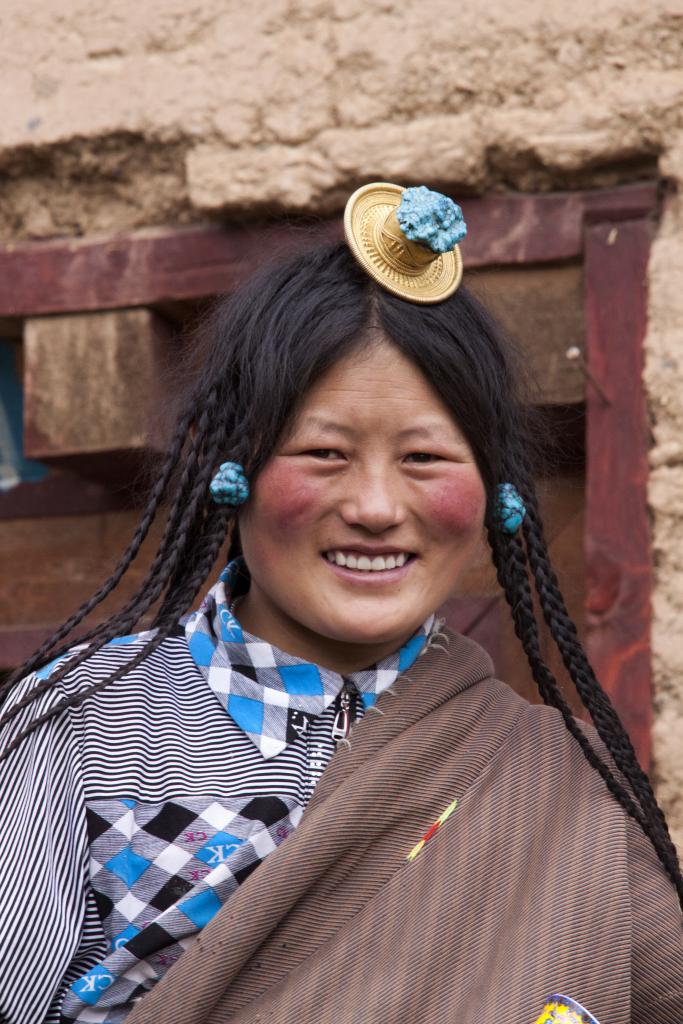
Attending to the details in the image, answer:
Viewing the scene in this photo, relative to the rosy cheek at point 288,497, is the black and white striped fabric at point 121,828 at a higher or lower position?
lower

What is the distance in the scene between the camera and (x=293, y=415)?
2.04 m

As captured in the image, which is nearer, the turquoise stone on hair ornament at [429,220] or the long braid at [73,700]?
the long braid at [73,700]

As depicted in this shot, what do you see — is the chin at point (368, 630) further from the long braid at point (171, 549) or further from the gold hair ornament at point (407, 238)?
the gold hair ornament at point (407, 238)

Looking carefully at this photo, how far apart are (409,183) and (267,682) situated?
1.41 metres

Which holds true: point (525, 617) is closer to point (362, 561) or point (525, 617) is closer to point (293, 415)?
point (362, 561)

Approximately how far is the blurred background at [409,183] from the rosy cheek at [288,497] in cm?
87

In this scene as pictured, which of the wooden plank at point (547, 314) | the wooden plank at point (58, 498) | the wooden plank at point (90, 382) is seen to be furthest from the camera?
the wooden plank at point (58, 498)

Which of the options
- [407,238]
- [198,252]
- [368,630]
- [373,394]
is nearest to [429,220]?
[407,238]

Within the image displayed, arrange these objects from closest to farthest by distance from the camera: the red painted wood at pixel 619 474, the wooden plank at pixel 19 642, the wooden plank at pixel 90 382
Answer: the red painted wood at pixel 619 474 → the wooden plank at pixel 90 382 → the wooden plank at pixel 19 642

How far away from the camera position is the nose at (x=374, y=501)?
1980 millimetres

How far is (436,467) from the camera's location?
80.6 inches

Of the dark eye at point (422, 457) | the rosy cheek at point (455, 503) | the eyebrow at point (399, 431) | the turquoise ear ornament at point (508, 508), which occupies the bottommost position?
the turquoise ear ornament at point (508, 508)

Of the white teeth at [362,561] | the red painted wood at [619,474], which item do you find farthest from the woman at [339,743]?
the red painted wood at [619,474]

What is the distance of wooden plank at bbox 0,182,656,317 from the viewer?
123 inches
